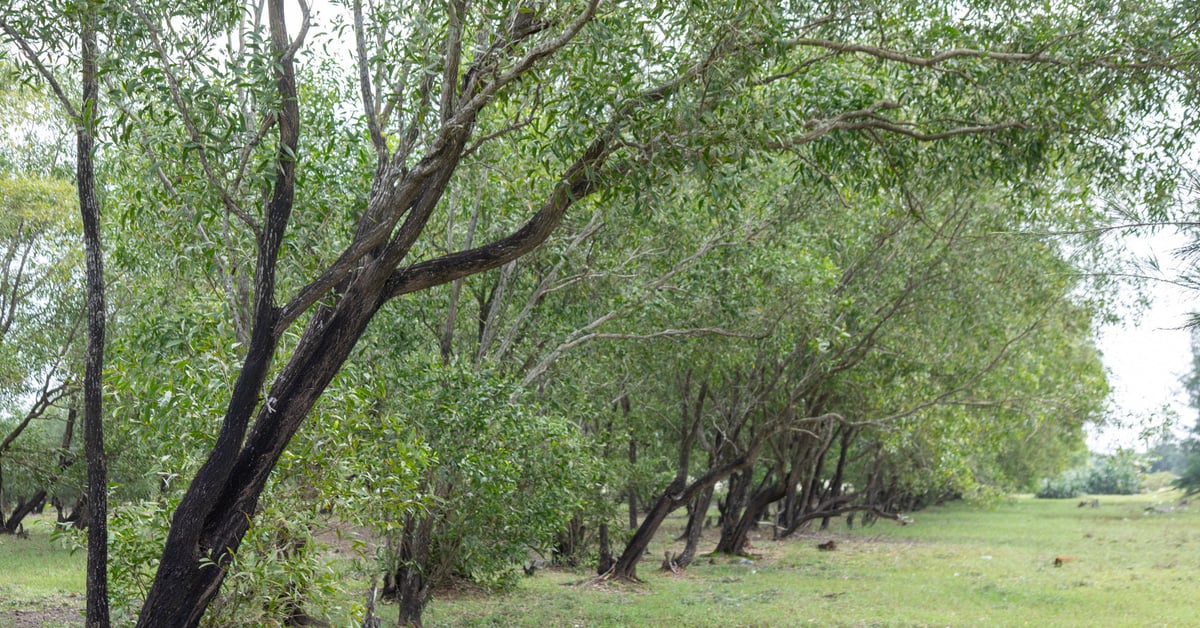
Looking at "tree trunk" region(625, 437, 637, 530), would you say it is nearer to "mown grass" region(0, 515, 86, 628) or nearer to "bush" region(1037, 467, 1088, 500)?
"mown grass" region(0, 515, 86, 628)

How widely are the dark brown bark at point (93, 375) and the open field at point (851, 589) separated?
1669 mm

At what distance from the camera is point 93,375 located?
661 centimetres

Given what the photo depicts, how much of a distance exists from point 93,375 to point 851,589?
14555 millimetres

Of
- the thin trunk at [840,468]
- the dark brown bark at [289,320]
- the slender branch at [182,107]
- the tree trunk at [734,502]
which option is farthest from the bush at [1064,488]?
the slender branch at [182,107]

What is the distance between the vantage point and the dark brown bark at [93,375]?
252 inches

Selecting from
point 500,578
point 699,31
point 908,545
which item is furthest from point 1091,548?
point 699,31

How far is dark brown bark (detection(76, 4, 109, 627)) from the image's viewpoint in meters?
6.41

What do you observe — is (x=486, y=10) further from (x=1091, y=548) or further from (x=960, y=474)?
(x=1091, y=548)

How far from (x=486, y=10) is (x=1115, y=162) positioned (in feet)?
16.1

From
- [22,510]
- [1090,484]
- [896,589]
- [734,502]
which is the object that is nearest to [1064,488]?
[1090,484]

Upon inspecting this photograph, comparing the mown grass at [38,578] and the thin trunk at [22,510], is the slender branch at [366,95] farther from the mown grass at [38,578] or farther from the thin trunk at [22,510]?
the thin trunk at [22,510]

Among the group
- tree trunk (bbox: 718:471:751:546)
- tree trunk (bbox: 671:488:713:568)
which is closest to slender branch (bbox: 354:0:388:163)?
tree trunk (bbox: 671:488:713:568)

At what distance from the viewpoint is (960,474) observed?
21797mm

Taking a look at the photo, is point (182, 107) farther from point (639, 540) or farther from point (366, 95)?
point (639, 540)
